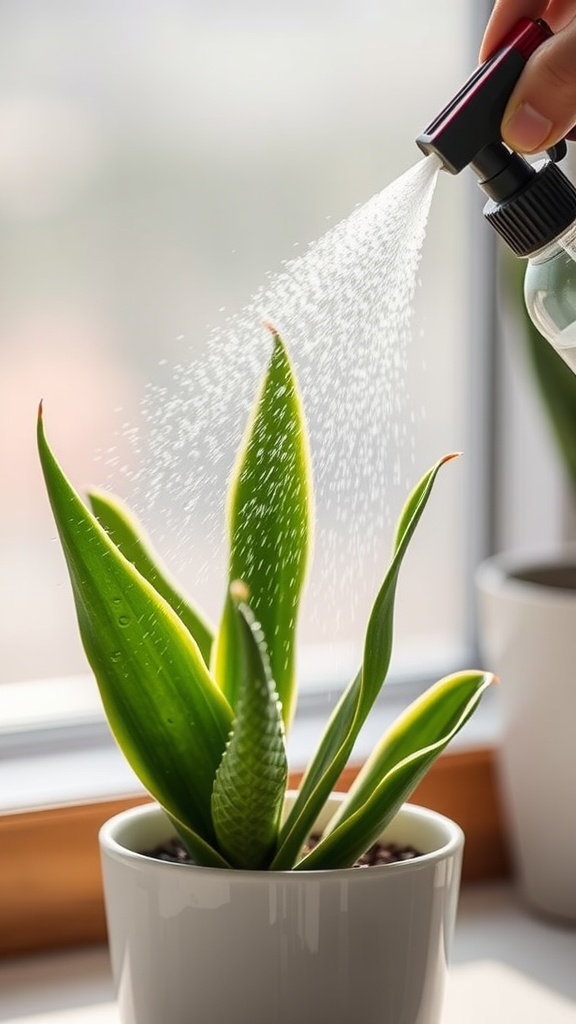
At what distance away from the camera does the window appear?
778 mm

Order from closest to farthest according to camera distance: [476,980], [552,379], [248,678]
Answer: [248,678], [476,980], [552,379]

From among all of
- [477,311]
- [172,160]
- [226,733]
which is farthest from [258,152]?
[226,733]

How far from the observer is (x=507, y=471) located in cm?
Answer: 93

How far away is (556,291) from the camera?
54 cm

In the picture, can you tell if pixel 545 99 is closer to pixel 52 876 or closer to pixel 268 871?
pixel 268 871

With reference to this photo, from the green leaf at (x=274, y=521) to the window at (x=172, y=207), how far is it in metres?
0.18

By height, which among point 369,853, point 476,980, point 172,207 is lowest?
point 476,980

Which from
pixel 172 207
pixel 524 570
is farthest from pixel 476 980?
pixel 172 207

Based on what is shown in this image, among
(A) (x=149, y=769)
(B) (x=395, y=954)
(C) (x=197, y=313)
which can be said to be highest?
(C) (x=197, y=313)

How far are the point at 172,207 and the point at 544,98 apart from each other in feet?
1.30

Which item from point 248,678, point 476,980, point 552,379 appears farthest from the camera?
point 552,379

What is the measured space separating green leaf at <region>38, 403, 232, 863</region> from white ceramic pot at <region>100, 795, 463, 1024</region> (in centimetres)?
3

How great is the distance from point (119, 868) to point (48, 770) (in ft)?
0.84

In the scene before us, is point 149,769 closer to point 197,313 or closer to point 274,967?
point 274,967
